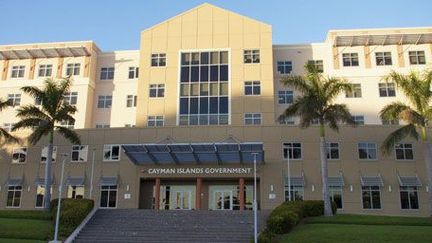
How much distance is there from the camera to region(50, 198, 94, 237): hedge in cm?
3356

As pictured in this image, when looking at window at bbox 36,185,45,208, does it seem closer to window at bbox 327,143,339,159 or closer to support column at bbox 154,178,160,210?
support column at bbox 154,178,160,210

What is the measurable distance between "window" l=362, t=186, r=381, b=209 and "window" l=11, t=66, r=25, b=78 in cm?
4112

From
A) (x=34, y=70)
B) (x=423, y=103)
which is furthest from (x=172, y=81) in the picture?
(x=423, y=103)

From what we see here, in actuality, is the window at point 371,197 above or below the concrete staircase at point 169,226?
above

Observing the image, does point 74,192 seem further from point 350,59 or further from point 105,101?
point 350,59

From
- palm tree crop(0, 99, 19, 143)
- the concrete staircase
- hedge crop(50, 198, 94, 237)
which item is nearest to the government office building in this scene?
palm tree crop(0, 99, 19, 143)

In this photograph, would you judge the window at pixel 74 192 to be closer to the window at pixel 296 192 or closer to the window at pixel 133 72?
the window at pixel 133 72

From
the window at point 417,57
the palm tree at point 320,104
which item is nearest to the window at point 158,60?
the palm tree at point 320,104

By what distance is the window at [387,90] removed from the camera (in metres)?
52.6

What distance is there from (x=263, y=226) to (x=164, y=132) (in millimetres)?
16570

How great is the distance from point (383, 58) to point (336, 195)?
18.6 m

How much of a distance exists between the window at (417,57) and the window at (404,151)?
509 inches

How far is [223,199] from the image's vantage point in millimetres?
46219

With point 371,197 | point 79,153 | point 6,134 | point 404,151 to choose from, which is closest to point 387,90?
point 404,151
